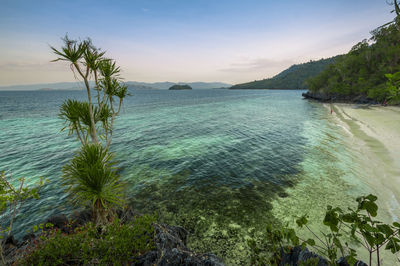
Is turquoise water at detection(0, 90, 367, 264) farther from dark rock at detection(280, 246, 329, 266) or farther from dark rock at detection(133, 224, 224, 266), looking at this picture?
dark rock at detection(133, 224, 224, 266)

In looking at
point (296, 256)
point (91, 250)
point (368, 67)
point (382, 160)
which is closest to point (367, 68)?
point (368, 67)

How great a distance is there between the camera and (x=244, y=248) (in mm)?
8172

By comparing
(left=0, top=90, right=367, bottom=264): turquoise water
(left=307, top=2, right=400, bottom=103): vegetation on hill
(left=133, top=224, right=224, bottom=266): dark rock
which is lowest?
(left=0, top=90, right=367, bottom=264): turquoise water

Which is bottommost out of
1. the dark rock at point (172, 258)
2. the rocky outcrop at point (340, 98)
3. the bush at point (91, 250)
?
the dark rock at point (172, 258)

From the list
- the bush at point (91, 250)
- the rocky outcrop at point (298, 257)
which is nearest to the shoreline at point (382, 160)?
the rocky outcrop at point (298, 257)

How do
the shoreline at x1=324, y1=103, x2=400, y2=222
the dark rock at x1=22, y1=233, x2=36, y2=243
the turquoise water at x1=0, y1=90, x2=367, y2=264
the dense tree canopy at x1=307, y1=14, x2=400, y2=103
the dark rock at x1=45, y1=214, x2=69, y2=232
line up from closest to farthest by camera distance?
the dark rock at x1=22, y1=233, x2=36, y2=243, the dark rock at x1=45, y1=214, x2=69, y2=232, the turquoise water at x1=0, y1=90, x2=367, y2=264, the shoreline at x1=324, y1=103, x2=400, y2=222, the dense tree canopy at x1=307, y1=14, x2=400, y2=103

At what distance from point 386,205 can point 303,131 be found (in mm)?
20834

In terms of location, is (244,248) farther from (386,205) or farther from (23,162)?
(23,162)

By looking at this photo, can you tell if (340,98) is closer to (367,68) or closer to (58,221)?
(367,68)

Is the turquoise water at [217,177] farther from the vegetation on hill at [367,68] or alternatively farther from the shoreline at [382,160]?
the vegetation on hill at [367,68]

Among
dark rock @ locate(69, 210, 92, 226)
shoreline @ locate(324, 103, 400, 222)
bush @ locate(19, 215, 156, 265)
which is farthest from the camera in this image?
shoreline @ locate(324, 103, 400, 222)

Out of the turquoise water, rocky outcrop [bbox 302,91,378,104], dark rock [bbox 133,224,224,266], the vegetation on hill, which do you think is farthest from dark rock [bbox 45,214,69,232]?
rocky outcrop [bbox 302,91,378,104]

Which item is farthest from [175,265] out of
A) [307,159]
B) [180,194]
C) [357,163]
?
[357,163]

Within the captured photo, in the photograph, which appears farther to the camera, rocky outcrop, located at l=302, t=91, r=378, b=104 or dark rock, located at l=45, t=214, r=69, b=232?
rocky outcrop, located at l=302, t=91, r=378, b=104
